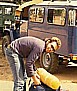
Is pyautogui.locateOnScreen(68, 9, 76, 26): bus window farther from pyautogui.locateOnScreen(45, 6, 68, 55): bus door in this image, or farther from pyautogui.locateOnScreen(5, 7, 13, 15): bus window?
pyautogui.locateOnScreen(5, 7, 13, 15): bus window

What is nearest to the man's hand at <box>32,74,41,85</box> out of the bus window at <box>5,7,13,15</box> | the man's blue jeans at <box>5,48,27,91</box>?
the man's blue jeans at <box>5,48,27,91</box>

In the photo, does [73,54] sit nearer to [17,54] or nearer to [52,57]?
[52,57]

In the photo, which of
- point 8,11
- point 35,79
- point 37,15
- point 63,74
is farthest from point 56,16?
point 8,11

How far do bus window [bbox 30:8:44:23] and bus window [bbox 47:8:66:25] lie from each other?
408mm

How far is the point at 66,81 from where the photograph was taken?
923 centimetres

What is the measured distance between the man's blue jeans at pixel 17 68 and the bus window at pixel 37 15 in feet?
16.9

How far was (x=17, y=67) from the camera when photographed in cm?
576

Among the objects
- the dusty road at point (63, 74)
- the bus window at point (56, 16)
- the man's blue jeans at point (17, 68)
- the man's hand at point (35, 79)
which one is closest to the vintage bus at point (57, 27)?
the bus window at point (56, 16)

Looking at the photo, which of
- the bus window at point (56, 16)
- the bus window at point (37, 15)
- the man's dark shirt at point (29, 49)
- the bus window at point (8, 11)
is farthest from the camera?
the bus window at point (8, 11)

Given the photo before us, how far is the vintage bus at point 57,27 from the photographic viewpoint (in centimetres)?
950

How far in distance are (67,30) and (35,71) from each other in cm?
422

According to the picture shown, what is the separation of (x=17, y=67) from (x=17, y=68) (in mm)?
17

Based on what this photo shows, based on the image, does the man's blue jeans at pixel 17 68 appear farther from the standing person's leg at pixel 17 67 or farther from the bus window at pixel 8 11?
the bus window at pixel 8 11

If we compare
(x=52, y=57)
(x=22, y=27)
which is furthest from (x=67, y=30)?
(x=22, y=27)
